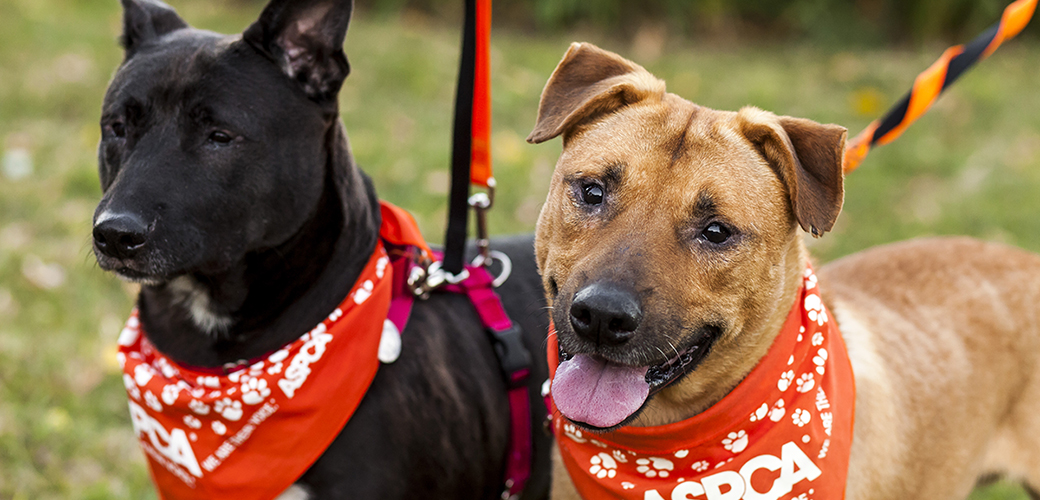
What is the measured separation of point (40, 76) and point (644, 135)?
718cm

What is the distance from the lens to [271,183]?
9.65 ft

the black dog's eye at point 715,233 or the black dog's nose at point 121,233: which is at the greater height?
the black dog's eye at point 715,233

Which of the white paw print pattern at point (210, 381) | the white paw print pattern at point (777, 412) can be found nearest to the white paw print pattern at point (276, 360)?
the white paw print pattern at point (210, 381)

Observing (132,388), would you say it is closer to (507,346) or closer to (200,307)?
(200,307)

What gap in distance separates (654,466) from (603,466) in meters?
0.17

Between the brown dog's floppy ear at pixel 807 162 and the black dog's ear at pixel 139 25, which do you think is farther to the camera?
the black dog's ear at pixel 139 25

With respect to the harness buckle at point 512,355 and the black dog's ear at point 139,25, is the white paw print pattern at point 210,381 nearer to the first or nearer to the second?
the harness buckle at point 512,355

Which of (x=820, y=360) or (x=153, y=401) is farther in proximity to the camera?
(x=153, y=401)

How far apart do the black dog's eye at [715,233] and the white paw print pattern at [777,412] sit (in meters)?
0.59

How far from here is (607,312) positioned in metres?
2.35

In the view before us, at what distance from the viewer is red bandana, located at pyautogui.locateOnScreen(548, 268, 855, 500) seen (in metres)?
2.71

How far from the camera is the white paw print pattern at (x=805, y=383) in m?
2.77

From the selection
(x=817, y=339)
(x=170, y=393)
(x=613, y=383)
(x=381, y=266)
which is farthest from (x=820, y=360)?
(x=170, y=393)

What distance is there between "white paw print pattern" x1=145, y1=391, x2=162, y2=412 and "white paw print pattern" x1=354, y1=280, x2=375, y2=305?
80 centimetres
